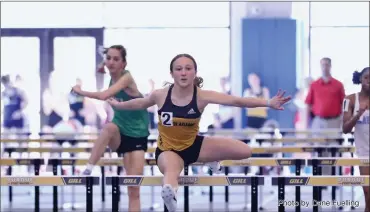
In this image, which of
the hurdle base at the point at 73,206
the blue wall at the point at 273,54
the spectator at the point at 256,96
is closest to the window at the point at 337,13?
the blue wall at the point at 273,54

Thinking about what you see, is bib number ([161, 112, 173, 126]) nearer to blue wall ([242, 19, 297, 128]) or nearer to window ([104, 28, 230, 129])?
blue wall ([242, 19, 297, 128])

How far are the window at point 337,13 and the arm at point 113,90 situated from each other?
25.1ft

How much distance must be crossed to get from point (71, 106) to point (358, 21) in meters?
5.43

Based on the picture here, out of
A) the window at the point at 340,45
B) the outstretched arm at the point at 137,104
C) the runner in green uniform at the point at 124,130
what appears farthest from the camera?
the window at the point at 340,45

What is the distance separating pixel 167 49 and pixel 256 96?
1.87 metres

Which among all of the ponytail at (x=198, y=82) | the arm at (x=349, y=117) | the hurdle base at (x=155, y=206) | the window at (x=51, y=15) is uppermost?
the window at (x=51, y=15)

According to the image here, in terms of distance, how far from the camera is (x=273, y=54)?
12.8 m

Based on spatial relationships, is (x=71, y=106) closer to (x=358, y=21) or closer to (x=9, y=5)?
(x=9, y=5)

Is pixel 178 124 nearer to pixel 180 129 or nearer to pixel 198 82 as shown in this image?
pixel 180 129

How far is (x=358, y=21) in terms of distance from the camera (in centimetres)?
1296

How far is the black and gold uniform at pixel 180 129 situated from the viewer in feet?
16.4

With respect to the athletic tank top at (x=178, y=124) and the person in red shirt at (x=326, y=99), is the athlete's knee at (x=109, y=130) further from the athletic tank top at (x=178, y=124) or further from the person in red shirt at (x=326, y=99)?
the person in red shirt at (x=326, y=99)

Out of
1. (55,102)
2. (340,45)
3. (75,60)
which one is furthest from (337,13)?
(55,102)

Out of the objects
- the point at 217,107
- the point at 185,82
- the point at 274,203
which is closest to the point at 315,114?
the point at 274,203
